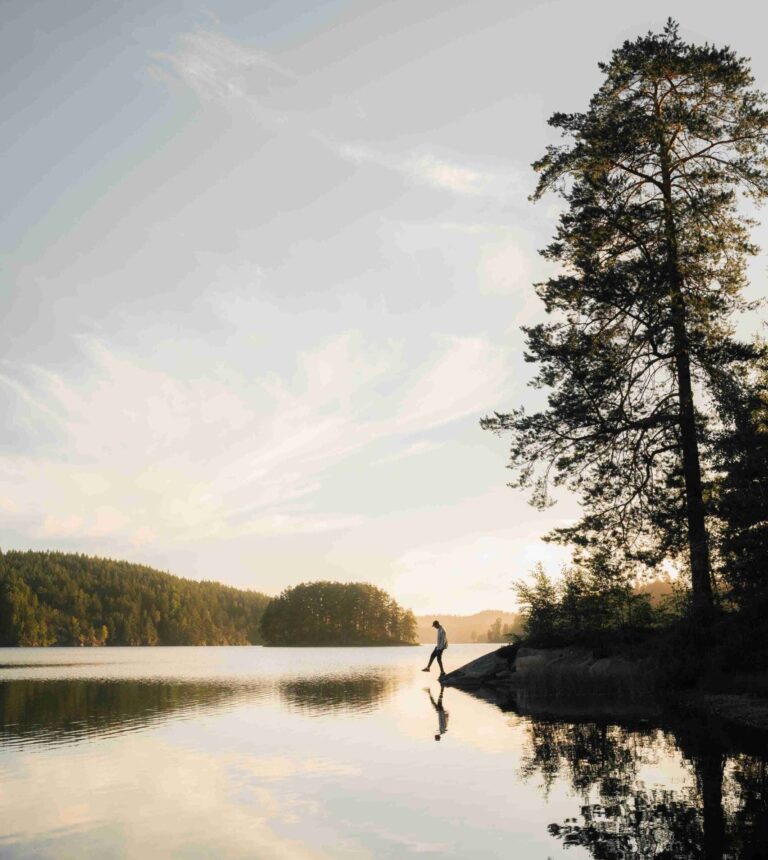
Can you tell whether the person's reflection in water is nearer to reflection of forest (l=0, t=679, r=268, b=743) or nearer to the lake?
the lake

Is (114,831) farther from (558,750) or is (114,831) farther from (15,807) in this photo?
(558,750)

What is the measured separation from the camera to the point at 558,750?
12.4 meters

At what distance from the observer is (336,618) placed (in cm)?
15375

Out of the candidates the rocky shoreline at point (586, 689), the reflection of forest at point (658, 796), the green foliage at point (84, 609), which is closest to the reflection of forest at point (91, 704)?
the rocky shoreline at point (586, 689)

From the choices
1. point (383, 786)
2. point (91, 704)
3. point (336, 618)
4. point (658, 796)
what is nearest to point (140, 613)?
point (336, 618)

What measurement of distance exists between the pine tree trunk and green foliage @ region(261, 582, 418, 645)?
13261 cm

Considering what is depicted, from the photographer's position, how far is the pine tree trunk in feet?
69.1

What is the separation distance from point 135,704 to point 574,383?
15636 mm

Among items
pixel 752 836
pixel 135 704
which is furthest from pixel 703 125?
pixel 135 704

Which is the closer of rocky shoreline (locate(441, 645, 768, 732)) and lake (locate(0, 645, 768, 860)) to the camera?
lake (locate(0, 645, 768, 860))

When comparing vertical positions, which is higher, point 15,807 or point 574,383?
point 574,383

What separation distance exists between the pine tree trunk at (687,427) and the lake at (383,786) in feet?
13.7

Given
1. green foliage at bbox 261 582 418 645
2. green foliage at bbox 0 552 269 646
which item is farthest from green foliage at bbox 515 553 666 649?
green foliage at bbox 0 552 269 646

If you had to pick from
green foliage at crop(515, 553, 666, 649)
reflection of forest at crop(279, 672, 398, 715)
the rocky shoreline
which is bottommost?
reflection of forest at crop(279, 672, 398, 715)
